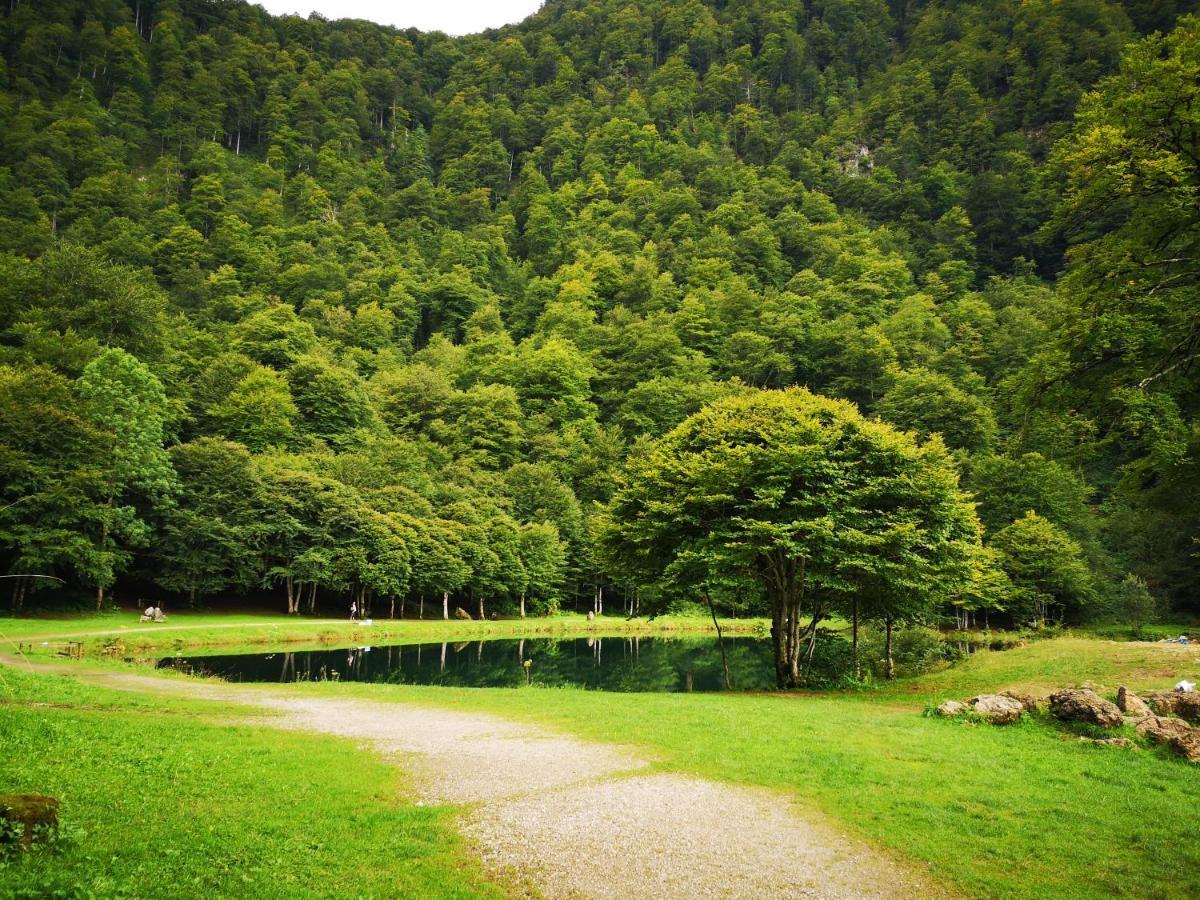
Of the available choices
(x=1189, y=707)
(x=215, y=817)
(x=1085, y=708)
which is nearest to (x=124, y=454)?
(x=215, y=817)

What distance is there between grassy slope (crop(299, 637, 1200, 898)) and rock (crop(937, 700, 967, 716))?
0.82 meters

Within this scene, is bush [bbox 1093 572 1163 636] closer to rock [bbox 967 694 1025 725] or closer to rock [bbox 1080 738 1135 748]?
rock [bbox 967 694 1025 725]

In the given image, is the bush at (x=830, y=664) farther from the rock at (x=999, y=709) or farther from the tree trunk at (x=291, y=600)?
the tree trunk at (x=291, y=600)

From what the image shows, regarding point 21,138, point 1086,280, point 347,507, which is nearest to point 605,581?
point 347,507

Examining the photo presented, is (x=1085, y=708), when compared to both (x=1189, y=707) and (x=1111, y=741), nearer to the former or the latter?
(x=1111, y=741)

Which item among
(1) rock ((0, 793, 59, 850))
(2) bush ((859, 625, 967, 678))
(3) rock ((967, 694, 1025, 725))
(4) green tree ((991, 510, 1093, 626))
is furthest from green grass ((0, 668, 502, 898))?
(4) green tree ((991, 510, 1093, 626))

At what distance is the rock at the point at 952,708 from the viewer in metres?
15.6

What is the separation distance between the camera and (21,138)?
318 feet

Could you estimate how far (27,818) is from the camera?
19.3ft

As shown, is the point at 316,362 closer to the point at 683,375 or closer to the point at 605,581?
the point at 605,581

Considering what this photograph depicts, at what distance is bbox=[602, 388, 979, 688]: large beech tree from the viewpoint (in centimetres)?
2095

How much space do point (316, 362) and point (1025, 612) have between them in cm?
7142

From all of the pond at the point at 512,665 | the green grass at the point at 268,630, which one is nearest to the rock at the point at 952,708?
the pond at the point at 512,665

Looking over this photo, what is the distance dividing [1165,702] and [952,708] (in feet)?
14.0
